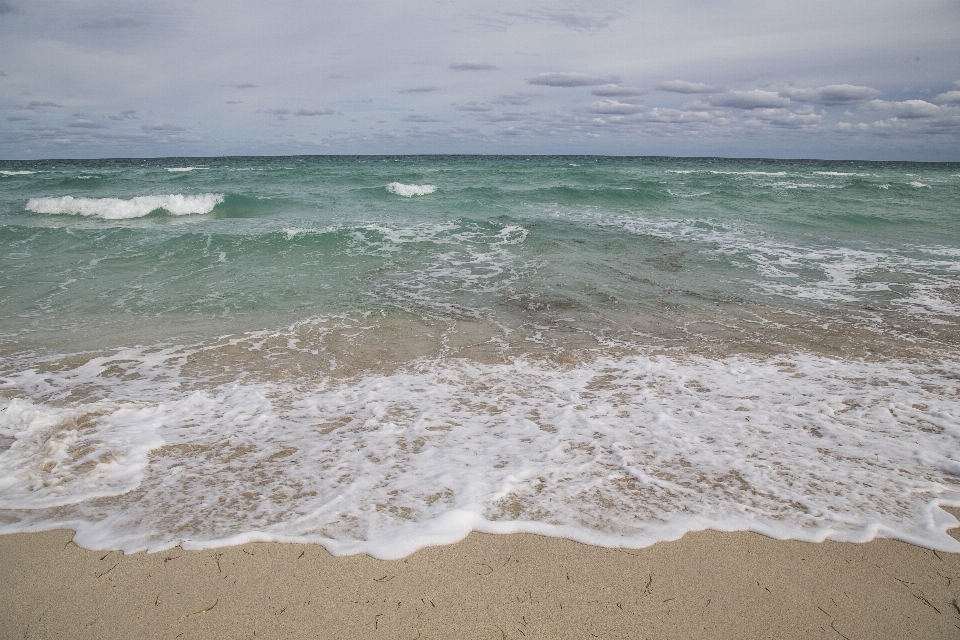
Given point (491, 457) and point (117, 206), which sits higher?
point (117, 206)

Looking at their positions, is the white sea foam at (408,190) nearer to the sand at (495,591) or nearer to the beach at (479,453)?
the beach at (479,453)

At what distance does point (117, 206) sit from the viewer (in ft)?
60.3

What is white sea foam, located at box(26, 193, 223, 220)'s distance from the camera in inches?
717

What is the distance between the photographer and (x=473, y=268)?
10547mm

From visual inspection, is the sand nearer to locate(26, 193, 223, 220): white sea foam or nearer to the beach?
the beach

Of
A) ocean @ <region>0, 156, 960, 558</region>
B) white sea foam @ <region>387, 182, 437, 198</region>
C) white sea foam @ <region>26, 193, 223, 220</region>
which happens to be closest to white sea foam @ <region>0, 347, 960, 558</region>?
ocean @ <region>0, 156, 960, 558</region>

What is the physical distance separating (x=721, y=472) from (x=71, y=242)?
1486cm

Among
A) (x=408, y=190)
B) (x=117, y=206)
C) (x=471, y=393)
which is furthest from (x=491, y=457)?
(x=408, y=190)

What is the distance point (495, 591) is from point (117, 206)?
20.5 m

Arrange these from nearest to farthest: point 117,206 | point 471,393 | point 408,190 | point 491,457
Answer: point 491,457 → point 471,393 → point 117,206 → point 408,190

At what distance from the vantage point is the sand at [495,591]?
7.88 ft

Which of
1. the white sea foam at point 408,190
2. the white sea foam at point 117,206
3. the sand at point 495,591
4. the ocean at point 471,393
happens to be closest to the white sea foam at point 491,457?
the ocean at point 471,393

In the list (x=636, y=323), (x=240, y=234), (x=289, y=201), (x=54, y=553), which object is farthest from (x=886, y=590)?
(x=289, y=201)

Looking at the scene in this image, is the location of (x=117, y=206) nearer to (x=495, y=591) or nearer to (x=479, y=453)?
(x=479, y=453)
